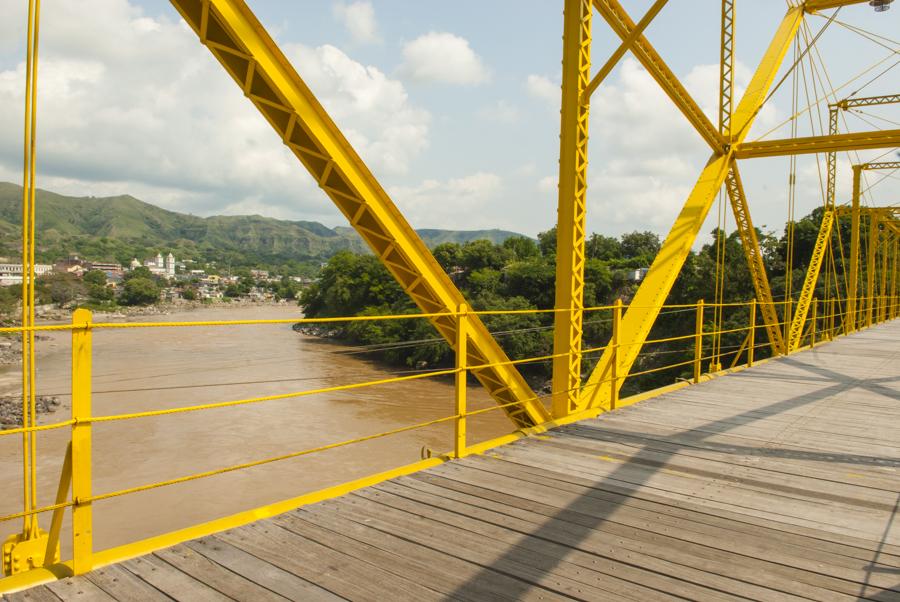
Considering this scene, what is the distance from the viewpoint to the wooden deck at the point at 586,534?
7.52ft

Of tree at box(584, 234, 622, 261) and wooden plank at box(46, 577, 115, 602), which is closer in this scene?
wooden plank at box(46, 577, 115, 602)

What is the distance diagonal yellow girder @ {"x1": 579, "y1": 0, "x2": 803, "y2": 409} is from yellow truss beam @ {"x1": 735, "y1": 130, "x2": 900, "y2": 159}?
292mm

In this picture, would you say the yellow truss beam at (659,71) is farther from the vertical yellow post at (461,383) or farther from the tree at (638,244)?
the tree at (638,244)

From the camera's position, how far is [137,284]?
8769cm

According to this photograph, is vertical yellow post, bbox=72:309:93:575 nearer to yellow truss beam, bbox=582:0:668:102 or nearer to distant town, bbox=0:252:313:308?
yellow truss beam, bbox=582:0:668:102

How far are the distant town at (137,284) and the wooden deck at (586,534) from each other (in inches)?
1932

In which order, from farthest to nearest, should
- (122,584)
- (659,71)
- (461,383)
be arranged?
(659,71), (461,383), (122,584)

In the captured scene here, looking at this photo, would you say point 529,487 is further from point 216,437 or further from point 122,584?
point 216,437

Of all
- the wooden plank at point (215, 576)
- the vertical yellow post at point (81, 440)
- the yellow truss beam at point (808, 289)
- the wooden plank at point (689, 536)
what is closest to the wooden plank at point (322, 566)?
the wooden plank at point (215, 576)

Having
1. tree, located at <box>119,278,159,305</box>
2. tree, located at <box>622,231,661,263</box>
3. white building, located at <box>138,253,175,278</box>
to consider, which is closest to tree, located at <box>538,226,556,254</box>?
tree, located at <box>622,231,661,263</box>

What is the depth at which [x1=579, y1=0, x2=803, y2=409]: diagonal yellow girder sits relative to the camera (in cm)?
617

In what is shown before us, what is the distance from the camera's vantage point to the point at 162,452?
19.8 m

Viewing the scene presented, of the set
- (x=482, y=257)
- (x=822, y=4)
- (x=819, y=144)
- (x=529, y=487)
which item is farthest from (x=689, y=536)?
(x=482, y=257)

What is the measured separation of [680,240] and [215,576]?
7511 mm
